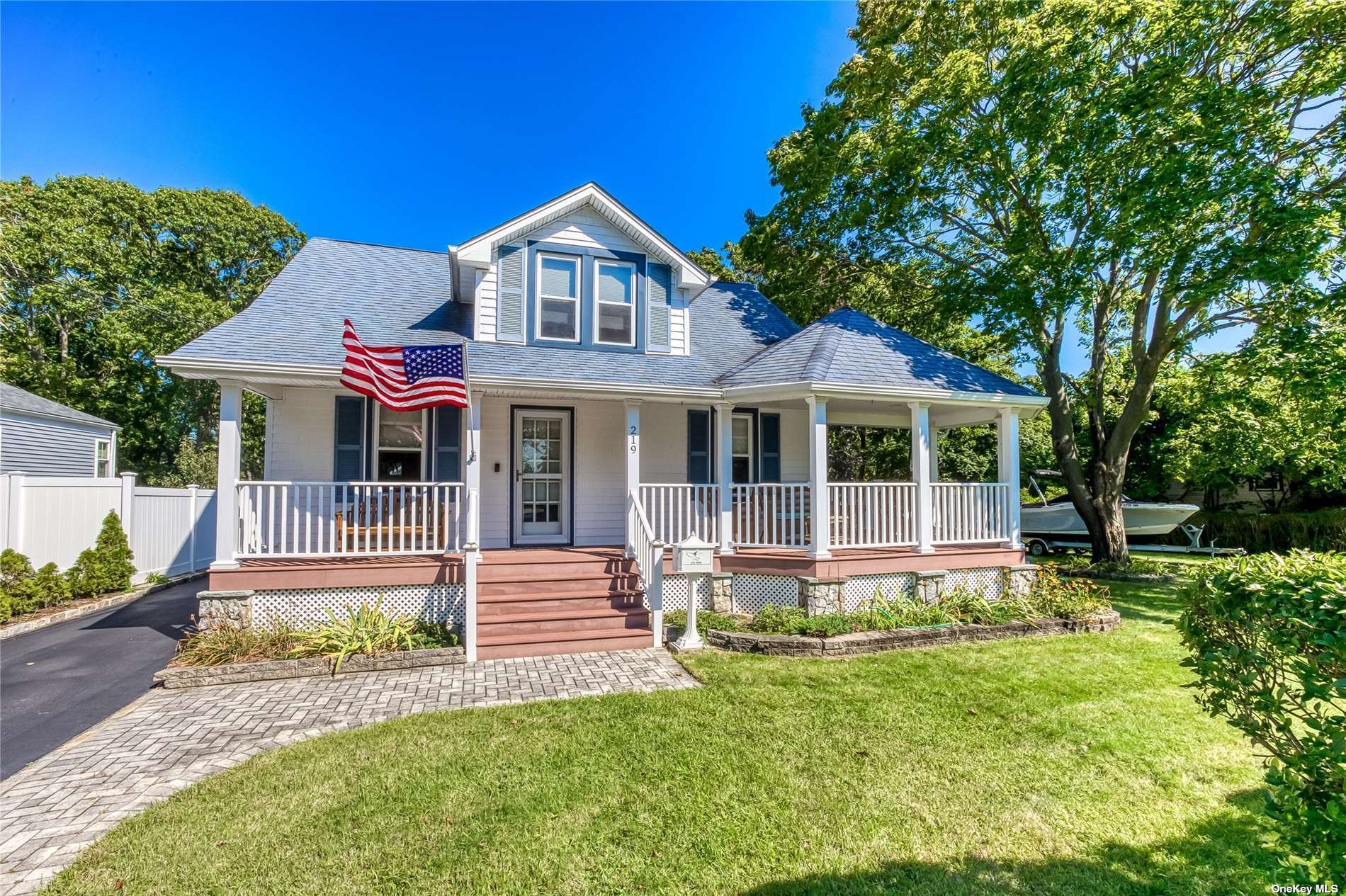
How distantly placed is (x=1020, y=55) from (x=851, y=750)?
40.9 feet

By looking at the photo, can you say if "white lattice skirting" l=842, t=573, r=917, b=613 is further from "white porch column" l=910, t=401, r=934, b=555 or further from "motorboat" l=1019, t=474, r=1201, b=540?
"motorboat" l=1019, t=474, r=1201, b=540

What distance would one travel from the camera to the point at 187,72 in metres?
11.4

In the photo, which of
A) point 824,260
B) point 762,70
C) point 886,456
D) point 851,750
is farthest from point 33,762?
point 886,456

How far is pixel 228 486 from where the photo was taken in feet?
22.1

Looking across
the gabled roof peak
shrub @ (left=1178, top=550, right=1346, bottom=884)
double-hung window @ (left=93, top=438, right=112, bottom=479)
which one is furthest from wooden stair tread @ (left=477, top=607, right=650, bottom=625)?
double-hung window @ (left=93, top=438, right=112, bottom=479)

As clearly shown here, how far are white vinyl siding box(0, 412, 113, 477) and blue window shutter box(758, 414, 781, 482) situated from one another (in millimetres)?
16945

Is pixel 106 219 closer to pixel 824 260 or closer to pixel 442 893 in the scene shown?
pixel 824 260

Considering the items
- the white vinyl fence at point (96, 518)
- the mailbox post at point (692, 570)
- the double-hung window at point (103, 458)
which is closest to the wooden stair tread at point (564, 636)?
the mailbox post at point (692, 570)

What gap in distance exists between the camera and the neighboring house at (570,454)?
7.07 meters

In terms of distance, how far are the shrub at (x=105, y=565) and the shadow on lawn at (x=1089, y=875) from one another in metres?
12.2

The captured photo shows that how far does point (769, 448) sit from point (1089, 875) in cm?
794

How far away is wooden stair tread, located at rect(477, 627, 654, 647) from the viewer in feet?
22.0

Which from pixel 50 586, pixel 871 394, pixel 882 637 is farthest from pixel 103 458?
pixel 882 637

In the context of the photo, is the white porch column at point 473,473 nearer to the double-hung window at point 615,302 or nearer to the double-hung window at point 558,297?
the double-hung window at point 558,297
